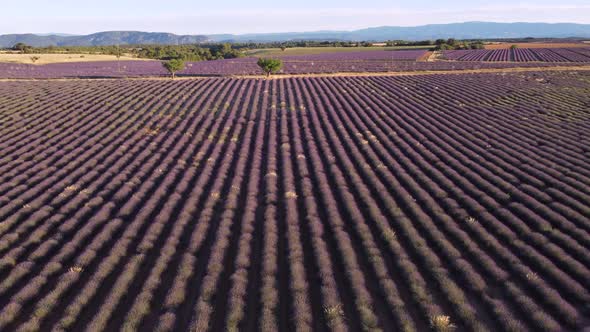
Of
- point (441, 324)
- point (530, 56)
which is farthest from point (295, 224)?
point (530, 56)

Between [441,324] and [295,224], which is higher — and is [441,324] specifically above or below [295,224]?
below

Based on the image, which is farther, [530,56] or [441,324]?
[530,56]

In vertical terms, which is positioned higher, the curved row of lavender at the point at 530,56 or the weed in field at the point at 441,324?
the curved row of lavender at the point at 530,56

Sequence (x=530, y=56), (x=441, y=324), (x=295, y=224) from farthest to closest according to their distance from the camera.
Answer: (x=530, y=56)
(x=295, y=224)
(x=441, y=324)

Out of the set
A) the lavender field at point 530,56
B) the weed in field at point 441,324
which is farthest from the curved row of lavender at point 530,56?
the weed in field at point 441,324

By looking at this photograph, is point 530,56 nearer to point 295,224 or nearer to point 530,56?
point 530,56

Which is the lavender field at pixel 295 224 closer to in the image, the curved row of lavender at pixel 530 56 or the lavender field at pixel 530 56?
the lavender field at pixel 530 56

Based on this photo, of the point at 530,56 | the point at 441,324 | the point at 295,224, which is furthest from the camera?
the point at 530,56

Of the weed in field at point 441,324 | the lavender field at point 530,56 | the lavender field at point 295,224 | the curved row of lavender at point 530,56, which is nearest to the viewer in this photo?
the weed in field at point 441,324

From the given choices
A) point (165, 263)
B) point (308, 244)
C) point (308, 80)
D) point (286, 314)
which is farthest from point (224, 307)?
point (308, 80)

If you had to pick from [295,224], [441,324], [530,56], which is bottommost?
[441,324]
